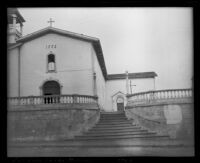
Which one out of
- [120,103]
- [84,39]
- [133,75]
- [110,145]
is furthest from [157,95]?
[84,39]

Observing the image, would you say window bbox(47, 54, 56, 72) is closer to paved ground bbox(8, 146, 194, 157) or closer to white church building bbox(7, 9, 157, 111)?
white church building bbox(7, 9, 157, 111)

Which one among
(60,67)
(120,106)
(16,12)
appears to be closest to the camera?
(16,12)

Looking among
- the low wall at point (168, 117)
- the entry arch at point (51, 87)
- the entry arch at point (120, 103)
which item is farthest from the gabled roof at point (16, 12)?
the low wall at point (168, 117)

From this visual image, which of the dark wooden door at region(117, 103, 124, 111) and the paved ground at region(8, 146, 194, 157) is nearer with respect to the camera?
the paved ground at region(8, 146, 194, 157)

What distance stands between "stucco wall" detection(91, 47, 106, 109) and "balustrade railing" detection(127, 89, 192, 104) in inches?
21.7

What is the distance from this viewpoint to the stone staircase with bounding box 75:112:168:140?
15.0 feet

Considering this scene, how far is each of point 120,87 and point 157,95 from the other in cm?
80

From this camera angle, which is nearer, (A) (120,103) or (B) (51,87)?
(B) (51,87)

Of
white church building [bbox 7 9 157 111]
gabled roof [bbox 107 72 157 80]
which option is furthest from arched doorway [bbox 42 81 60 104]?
gabled roof [bbox 107 72 157 80]

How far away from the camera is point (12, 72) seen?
14.9ft

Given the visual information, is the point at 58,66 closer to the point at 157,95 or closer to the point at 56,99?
the point at 56,99
